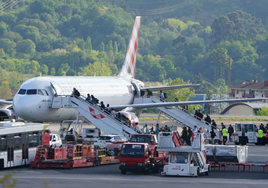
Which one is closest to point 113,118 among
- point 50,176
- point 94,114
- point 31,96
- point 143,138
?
point 94,114

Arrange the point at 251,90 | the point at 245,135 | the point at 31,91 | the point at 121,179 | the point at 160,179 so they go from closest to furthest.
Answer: the point at 121,179 → the point at 160,179 → the point at 31,91 → the point at 245,135 → the point at 251,90

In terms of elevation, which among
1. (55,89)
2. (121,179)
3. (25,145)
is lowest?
(121,179)

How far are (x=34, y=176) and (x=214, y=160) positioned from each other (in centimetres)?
998

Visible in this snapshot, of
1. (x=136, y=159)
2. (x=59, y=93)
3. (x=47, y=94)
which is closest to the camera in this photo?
(x=136, y=159)

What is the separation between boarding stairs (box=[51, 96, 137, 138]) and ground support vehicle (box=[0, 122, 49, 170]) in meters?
9.45

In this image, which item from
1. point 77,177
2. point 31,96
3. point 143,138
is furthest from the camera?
point 31,96

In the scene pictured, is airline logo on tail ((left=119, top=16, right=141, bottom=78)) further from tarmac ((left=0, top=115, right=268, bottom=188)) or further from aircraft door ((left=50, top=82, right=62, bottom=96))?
tarmac ((left=0, top=115, right=268, bottom=188))

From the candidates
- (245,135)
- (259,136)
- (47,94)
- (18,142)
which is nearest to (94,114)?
(47,94)

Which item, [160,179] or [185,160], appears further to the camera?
[185,160]

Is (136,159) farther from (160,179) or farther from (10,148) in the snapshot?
(10,148)

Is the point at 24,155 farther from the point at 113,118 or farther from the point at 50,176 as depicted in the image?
the point at 113,118

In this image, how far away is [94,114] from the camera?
41406 millimetres

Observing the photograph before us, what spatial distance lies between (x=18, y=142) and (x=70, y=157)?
2.90 m

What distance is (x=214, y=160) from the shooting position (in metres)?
31.0
